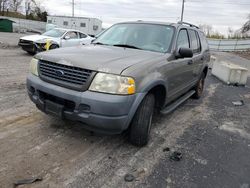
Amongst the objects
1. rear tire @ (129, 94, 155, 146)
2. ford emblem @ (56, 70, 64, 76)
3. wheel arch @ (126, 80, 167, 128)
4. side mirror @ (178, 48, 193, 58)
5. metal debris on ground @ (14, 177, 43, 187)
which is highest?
side mirror @ (178, 48, 193, 58)

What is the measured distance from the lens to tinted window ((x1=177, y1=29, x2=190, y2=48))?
4418mm

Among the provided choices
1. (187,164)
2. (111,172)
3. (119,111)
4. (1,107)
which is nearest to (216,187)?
(187,164)

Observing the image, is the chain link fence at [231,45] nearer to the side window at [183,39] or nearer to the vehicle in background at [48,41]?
the vehicle in background at [48,41]

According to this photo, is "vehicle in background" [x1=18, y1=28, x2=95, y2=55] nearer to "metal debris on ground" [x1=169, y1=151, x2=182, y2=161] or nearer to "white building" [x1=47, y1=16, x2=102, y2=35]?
"metal debris on ground" [x1=169, y1=151, x2=182, y2=161]

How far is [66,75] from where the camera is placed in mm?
3105

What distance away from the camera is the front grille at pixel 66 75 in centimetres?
298

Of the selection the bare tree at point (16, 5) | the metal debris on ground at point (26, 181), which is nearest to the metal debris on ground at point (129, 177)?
the metal debris on ground at point (26, 181)

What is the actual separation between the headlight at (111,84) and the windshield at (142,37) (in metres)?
1.37

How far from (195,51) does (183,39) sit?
928 millimetres

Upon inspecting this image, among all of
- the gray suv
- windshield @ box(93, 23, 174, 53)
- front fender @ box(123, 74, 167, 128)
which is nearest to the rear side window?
the gray suv

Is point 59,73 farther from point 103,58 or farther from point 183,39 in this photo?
point 183,39

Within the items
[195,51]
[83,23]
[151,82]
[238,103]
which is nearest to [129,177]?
[151,82]

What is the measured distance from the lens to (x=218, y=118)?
5348mm

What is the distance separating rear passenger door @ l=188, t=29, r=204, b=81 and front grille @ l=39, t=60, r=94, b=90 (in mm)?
2972
